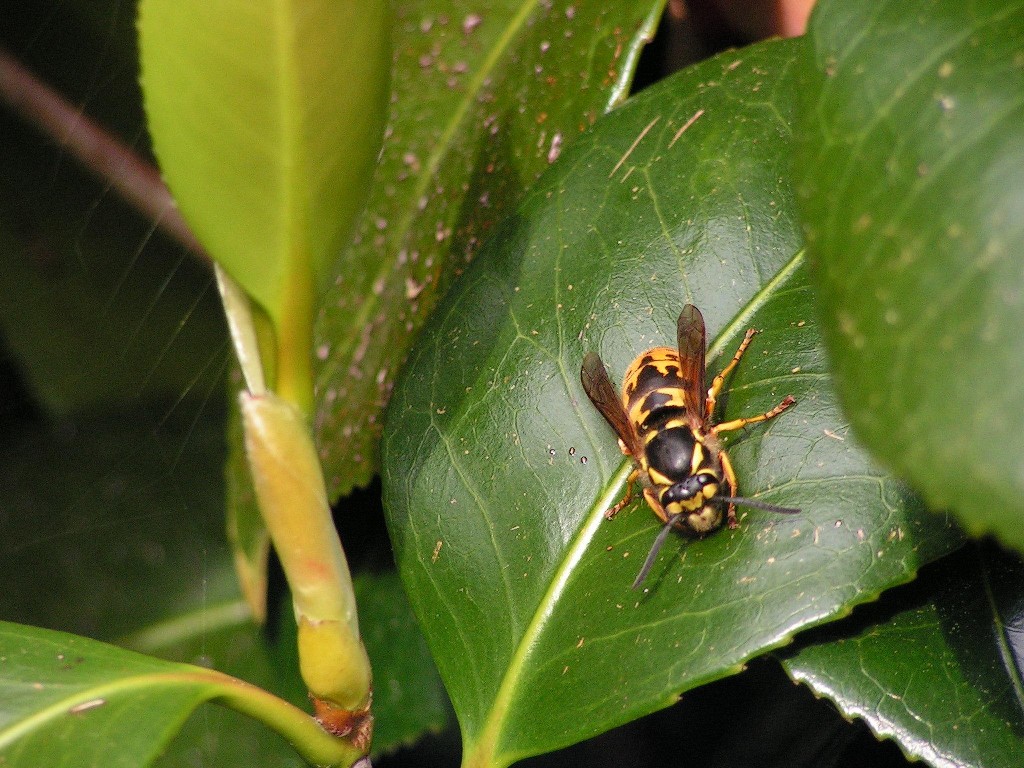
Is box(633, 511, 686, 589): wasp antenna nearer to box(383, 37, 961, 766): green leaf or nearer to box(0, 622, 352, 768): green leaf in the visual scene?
box(383, 37, 961, 766): green leaf

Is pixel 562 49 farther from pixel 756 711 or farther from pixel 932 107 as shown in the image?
pixel 756 711

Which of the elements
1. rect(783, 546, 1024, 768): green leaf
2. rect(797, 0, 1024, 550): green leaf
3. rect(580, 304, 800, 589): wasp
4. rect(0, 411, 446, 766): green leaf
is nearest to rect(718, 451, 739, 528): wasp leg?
rect(580, 304, 800, 589): wasp

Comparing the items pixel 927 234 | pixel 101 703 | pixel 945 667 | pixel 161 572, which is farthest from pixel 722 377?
pixel 161 572

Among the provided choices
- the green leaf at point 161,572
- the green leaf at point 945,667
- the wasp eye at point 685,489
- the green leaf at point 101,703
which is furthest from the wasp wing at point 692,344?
the green leaf at point 161,572

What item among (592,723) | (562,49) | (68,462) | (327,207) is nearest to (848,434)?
(592,723)

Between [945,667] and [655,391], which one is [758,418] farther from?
[945,667]

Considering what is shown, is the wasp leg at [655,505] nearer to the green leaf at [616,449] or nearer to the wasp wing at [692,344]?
the green leaf at [616,449]
